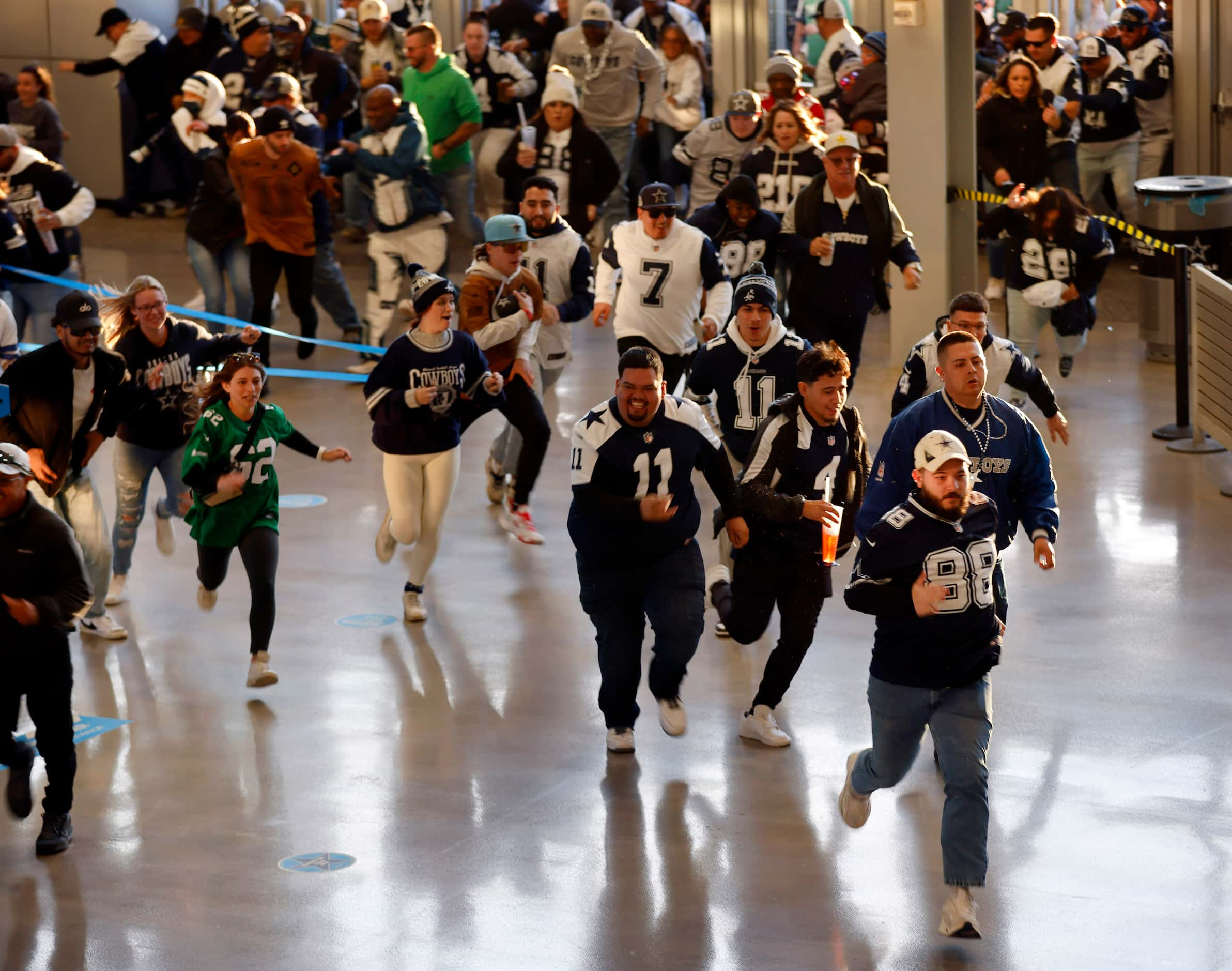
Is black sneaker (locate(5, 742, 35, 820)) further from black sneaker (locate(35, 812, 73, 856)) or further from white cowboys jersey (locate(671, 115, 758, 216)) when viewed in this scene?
white cowboys jersey (locate(671, 115, 758, 216))

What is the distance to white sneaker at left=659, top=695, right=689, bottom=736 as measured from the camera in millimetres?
7496

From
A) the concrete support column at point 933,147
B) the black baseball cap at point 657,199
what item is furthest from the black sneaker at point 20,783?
the concrete support column at point 933,147

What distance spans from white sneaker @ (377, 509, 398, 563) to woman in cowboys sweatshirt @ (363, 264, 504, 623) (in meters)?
0.39

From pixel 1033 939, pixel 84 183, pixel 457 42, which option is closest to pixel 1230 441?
pixel 1033 939

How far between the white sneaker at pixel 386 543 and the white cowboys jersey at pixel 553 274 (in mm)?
1733

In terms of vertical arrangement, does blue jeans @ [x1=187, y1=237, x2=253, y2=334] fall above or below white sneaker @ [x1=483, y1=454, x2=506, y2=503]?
above

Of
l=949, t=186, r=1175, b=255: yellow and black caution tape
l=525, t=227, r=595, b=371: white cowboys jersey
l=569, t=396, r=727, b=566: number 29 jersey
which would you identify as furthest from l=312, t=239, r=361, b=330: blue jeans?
l=569, t=396, r=727, b=566: number 29 jersey

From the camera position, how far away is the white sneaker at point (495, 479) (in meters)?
11.3

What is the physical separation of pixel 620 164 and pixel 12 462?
12325mm

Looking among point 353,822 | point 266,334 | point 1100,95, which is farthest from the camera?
point 1100,95

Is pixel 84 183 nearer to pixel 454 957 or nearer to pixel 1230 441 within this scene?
pixel 1230 441

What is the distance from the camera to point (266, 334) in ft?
48.8

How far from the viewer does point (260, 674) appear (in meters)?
8.37

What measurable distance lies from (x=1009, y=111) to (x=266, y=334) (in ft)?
21.4
